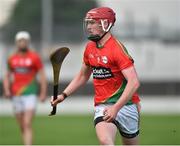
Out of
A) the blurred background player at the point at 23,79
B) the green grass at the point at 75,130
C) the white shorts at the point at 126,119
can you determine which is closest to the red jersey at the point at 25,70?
the blurred background player at the point at 23,79

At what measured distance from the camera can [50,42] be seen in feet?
88.3

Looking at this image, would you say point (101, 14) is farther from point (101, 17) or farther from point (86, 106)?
point (86, 106)

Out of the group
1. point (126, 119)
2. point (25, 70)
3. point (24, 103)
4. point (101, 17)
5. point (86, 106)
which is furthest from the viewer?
point (86, 106)

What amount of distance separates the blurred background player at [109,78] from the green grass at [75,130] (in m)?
4.81

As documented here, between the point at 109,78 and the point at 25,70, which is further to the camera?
the point at 25,70

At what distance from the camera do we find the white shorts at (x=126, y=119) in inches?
346

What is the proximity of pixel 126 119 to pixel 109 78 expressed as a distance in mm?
495

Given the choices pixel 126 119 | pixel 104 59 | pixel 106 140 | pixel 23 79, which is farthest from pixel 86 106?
pixel 106 140

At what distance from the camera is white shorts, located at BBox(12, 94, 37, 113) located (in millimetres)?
13409

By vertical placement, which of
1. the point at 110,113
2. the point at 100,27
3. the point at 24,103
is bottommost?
the point at 24,103

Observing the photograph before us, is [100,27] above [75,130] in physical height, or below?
above

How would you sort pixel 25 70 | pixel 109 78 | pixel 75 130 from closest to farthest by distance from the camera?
pixel 109 78 → pixel 25 70 → pixel 75 130

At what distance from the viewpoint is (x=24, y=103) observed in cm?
1350

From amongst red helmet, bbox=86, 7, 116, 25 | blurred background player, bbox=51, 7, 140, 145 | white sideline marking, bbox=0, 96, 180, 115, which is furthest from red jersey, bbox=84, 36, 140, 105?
white sideline marking, bbox=0, 96, 180, 115
